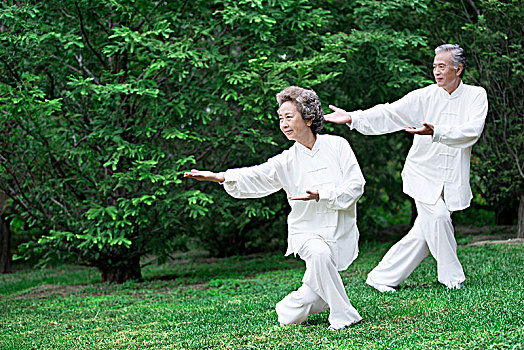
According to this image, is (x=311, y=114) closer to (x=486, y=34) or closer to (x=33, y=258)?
(x=486, y=34)

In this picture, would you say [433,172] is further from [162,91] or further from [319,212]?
[162,91]

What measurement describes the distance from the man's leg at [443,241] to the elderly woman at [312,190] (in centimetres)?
151

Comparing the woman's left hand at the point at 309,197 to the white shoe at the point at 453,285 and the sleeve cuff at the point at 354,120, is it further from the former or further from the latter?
the white shoe at the point at 453,285

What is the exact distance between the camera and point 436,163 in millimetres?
6074

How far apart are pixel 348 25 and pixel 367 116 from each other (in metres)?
4.96

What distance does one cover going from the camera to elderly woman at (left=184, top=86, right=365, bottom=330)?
179 inches

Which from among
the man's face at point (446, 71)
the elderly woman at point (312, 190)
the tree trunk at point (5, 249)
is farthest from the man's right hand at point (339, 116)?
the tree trunk at point (5, 249)

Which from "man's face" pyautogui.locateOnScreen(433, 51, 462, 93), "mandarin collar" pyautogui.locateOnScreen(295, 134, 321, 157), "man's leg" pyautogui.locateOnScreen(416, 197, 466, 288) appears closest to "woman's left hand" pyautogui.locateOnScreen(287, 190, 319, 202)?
"mandarin collar" pyautogui.locateOnScreen(295, 134, 321, 157)

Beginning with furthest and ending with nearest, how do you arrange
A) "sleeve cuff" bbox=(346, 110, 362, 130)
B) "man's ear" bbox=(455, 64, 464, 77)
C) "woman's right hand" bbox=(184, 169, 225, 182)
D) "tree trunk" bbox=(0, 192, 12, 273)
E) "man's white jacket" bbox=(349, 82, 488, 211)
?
"tree trunk" bbox=(0, 192, 12, 273), "man's ear" bbox=(455, 64, 464, 77), "man's white jacket" bbox=(349, 82, 488, 211), "sleeve cuff" bbox=(346, 110, 362, 130), "woman's right hand" bbox=(184, 169, 225, 182)

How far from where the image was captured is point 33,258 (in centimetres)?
1433

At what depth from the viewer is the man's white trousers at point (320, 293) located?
447 cm

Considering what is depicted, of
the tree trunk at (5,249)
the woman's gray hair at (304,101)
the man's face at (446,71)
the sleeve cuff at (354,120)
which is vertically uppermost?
the man's face at (446,71)

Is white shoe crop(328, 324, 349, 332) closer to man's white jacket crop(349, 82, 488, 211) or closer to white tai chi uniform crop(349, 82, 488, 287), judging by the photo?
white tai chi uniform crop(349, 82, 488, 287)

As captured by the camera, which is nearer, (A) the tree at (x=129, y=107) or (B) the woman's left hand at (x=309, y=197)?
(B) the woman's left hand at (x=309, y=197)
